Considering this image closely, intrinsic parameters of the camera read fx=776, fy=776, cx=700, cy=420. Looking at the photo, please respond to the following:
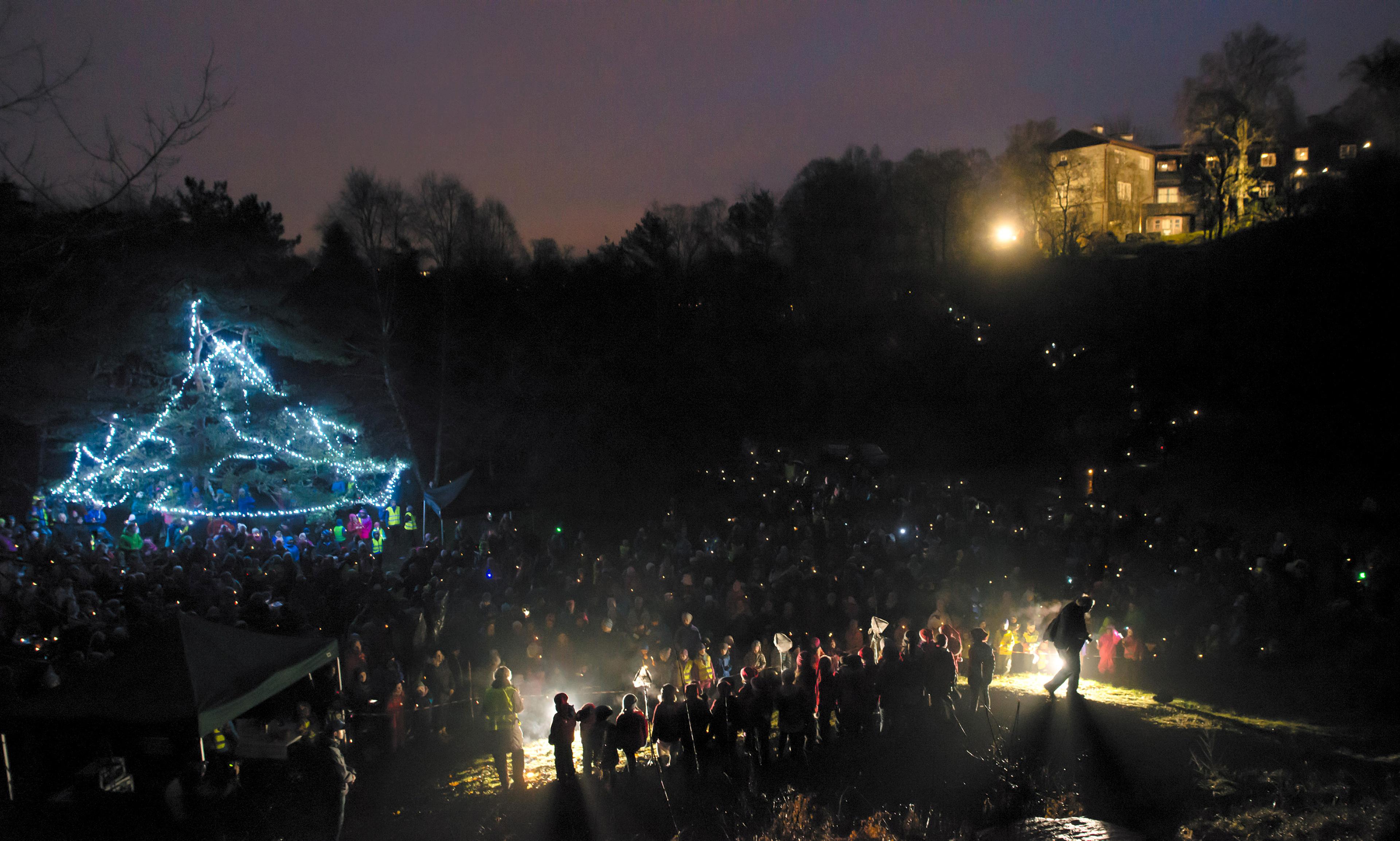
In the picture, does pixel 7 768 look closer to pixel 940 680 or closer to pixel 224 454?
pixel 940 680

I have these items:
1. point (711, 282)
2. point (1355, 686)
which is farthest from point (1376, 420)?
point (711, 282)

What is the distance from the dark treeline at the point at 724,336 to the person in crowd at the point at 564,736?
6.59m

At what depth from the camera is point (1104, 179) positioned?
4491 cm

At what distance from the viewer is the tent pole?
21.8ft

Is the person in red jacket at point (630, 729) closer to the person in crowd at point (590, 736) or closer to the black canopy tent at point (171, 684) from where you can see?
the person in crowd at point (590, 736)

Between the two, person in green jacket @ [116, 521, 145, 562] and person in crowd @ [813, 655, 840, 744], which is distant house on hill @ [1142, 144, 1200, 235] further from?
person in green jacket @ [116, 521, 145, 562]

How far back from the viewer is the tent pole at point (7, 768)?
6.65m

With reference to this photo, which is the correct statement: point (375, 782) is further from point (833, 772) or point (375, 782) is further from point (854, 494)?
point (854, 494)

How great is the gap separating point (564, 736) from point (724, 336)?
1066 inches

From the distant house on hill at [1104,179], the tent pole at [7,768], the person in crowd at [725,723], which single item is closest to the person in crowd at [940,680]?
the person in crowd at [725,723]

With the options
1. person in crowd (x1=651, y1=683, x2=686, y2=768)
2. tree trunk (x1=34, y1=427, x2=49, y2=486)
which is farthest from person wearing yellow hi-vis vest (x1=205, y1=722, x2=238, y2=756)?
tree trunk (x1=34, y1=427, x2=49, y2=486)

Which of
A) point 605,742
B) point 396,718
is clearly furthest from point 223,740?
point 605,742

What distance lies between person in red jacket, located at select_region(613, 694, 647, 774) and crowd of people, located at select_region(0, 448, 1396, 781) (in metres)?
0.02

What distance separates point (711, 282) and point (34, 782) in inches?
1184
